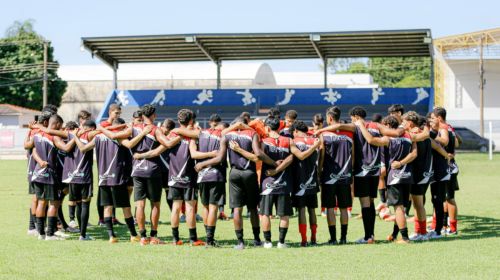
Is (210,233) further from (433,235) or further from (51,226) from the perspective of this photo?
(433,235)

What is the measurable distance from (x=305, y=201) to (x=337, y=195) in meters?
0.53

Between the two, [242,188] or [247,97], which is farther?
[247,97]

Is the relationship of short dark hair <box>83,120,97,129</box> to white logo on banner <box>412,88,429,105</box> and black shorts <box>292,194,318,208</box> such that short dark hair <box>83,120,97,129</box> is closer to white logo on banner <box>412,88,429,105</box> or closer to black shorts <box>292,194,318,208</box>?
black shorts <box>292,194,318,208</box>

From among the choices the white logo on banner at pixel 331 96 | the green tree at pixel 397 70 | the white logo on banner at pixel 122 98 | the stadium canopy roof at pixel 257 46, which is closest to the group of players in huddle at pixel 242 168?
the stadium canopy roof at pixel 257 46

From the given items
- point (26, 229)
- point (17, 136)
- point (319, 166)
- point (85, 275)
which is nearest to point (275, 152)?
point (319, 166)

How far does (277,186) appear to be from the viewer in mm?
12367

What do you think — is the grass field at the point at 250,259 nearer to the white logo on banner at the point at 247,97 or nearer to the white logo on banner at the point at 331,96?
the white logo on banner at the point at 331,96

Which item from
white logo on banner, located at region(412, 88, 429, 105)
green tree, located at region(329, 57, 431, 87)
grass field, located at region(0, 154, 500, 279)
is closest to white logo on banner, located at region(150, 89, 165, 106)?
white logo on banner, located at region(412, 88, 429, 105)

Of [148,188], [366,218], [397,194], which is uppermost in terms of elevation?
[148,188]

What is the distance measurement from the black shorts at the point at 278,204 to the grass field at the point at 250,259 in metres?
0.55

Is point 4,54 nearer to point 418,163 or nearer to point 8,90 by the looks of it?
point 8,90

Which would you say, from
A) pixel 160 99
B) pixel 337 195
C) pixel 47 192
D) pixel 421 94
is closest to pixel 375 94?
pixel 421 94

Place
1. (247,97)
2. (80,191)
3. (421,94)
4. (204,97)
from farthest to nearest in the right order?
(247,97) < (204,97) < (421,94) < (80,191)

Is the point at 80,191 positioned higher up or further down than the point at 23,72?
further down
